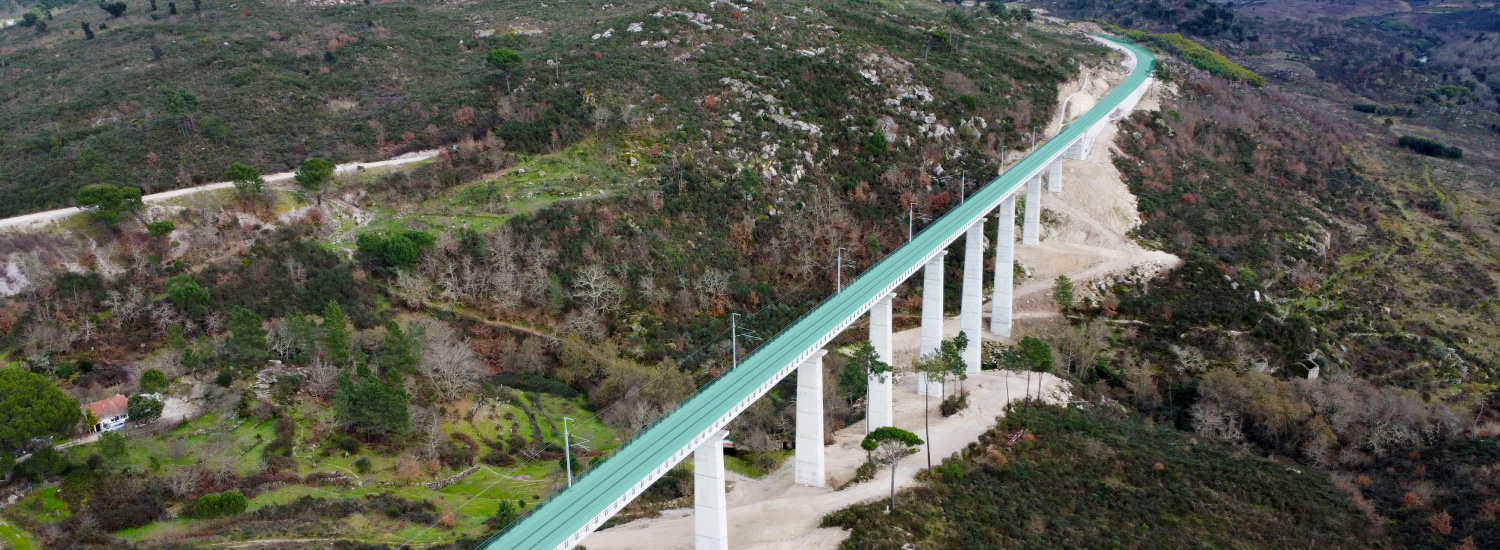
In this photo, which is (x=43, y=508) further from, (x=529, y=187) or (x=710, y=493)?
(x=529, y=187)

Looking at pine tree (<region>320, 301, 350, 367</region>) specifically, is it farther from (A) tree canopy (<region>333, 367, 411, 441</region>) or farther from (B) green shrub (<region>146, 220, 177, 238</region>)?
(B) green shrub (<region>146, 220, 177, 238</region>)

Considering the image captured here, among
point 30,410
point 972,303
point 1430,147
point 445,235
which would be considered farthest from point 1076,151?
point 30,410

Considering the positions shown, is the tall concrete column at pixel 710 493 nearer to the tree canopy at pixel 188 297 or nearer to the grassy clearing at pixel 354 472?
the grassy clearing at pixel 354 472

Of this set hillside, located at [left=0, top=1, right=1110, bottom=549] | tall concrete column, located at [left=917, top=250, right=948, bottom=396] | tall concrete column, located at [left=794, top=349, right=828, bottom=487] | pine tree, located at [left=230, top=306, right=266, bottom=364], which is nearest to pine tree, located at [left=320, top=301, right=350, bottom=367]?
hillside, located at [left=0, top=1, right=1110, bottom=549]

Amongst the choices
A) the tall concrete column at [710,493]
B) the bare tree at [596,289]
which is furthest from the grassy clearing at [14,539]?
the bare tree at [596,289]

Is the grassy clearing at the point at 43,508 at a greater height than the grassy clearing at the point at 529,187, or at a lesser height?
lesser

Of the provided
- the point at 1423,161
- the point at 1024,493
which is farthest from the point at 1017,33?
the point at 1024,493
